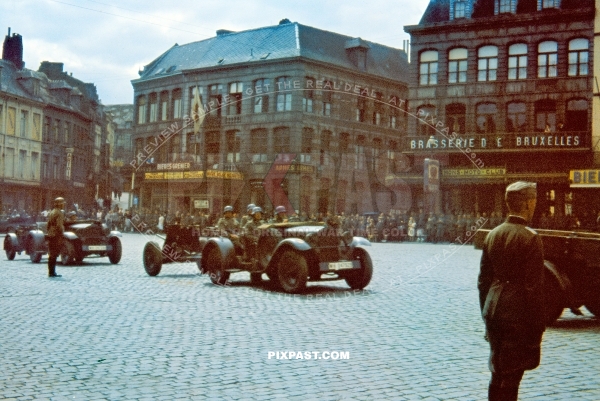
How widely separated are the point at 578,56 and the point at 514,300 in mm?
36147

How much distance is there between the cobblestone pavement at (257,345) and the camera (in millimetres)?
5875

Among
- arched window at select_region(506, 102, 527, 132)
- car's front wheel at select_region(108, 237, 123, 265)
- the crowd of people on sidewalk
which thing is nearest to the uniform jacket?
car's front wheel at select_region(108, 237, 123, 265)

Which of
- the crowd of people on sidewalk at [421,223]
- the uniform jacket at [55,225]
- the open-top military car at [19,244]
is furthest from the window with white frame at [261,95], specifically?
the uniform jacket at [55,225]

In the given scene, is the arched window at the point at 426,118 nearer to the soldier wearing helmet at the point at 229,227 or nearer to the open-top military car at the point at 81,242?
the open-top military car at the point at 81,242

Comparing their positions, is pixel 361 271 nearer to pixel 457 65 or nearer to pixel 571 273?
pixel 571 273

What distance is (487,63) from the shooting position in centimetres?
4009

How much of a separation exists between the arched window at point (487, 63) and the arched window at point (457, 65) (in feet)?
2.59

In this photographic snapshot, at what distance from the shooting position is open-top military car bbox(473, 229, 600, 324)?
9359 millimetres

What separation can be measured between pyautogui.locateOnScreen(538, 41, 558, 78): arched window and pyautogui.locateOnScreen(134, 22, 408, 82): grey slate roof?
41.7 feet

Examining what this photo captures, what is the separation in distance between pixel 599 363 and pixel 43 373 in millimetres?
5135

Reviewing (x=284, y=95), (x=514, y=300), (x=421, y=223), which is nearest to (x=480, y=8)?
(x=421, y=223)

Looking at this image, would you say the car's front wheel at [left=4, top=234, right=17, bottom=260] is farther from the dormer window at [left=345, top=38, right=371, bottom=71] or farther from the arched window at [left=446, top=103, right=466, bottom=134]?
the dormer window at [left=345, top=38, right=371, bottom=71]

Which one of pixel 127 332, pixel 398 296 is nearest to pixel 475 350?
pixel 127 332

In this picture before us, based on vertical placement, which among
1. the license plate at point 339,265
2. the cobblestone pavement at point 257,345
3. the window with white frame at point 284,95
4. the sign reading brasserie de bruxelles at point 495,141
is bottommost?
the cobblestone pavement at point 257,345
